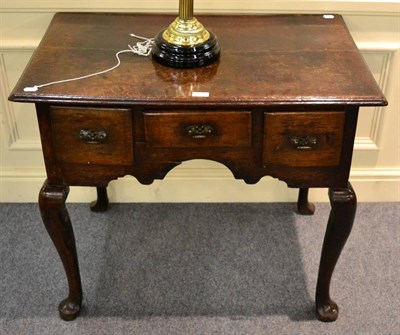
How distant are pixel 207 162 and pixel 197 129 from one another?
1.95 feet

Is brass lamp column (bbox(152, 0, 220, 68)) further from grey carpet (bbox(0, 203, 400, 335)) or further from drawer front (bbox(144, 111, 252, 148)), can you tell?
grey carpet (bbox(0, 203, 400, 335))

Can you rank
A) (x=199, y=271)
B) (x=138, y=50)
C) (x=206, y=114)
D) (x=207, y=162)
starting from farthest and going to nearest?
(x=207, y=162) → (x=199, y=271) → (x=138, y=50) → (x=206, y=114)

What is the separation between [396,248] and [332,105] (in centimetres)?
72

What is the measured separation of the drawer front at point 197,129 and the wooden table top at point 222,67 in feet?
0.12

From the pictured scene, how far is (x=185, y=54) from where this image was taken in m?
1.36

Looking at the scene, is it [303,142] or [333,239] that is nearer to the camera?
[303,142]

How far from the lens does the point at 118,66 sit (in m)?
1.37

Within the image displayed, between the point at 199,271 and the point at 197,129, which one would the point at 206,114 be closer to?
the point at 197,129

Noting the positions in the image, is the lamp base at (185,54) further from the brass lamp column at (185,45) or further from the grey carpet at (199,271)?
the grey carpet at (199,271)

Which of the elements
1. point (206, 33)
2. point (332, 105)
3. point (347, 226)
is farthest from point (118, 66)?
point (347, 226)

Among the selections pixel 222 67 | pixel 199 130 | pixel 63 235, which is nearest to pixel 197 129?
pixel 199 130

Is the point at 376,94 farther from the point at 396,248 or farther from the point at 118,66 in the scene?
the point at 396,248

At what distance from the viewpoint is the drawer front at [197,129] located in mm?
1290

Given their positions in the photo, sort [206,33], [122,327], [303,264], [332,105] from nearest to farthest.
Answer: [332,105], [206,33], [122,327], [303,264]
